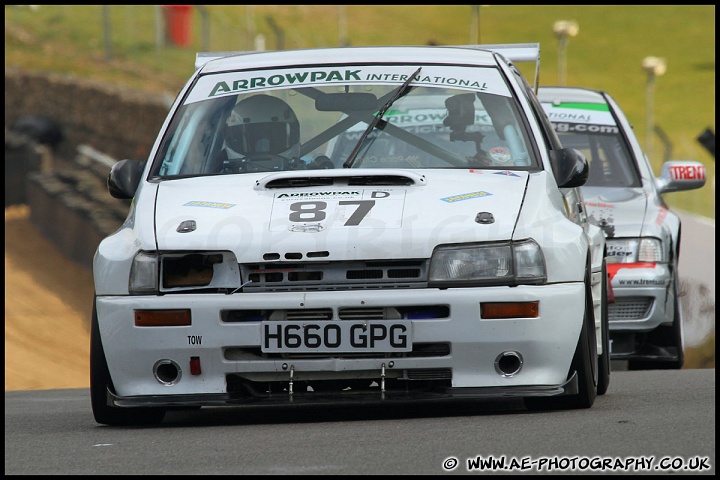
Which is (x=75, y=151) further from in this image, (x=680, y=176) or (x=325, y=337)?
(x=325, y=337)

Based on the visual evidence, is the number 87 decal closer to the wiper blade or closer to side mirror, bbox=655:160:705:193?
the wiper blade

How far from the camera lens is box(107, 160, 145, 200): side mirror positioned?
6.85m

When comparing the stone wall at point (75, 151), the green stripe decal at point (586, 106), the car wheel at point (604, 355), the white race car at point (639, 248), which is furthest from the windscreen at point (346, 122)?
the stone wall at point (75, 151)

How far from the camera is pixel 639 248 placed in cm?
977

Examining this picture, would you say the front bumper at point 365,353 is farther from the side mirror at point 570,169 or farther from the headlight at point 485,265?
the side mirror at point 570,169

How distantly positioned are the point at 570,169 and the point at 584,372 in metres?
1.07

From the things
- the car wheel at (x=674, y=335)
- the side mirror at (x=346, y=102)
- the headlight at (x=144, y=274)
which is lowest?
the car wheel at (x=674, y=335)

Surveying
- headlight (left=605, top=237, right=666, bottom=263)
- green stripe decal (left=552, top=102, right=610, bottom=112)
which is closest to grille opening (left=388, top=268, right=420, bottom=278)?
headlight (left=605, top=237, right=666, bottom=263)

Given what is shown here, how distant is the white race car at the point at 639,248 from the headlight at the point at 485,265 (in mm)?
3711

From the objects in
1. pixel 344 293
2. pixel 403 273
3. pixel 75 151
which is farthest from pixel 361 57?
pixel 75 151

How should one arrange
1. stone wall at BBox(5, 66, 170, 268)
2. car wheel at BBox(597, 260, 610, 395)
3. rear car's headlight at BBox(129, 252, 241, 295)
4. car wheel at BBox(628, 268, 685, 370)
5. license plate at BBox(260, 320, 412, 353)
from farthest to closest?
1. stone wall at BBox(5, 66, 170, 268)
2. car wheel at BBox(628, 268, 685, 370)
3. car wheel at BBox(597, 260, 610, 395)
4. rear car's headlight at BBox(129, 252, 241, 295)
5. license plate at BBox(260, 320, 412, 353)

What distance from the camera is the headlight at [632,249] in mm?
9758

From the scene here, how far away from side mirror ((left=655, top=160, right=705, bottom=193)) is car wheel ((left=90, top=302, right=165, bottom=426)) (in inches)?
202

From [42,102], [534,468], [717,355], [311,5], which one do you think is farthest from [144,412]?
[311,5]
